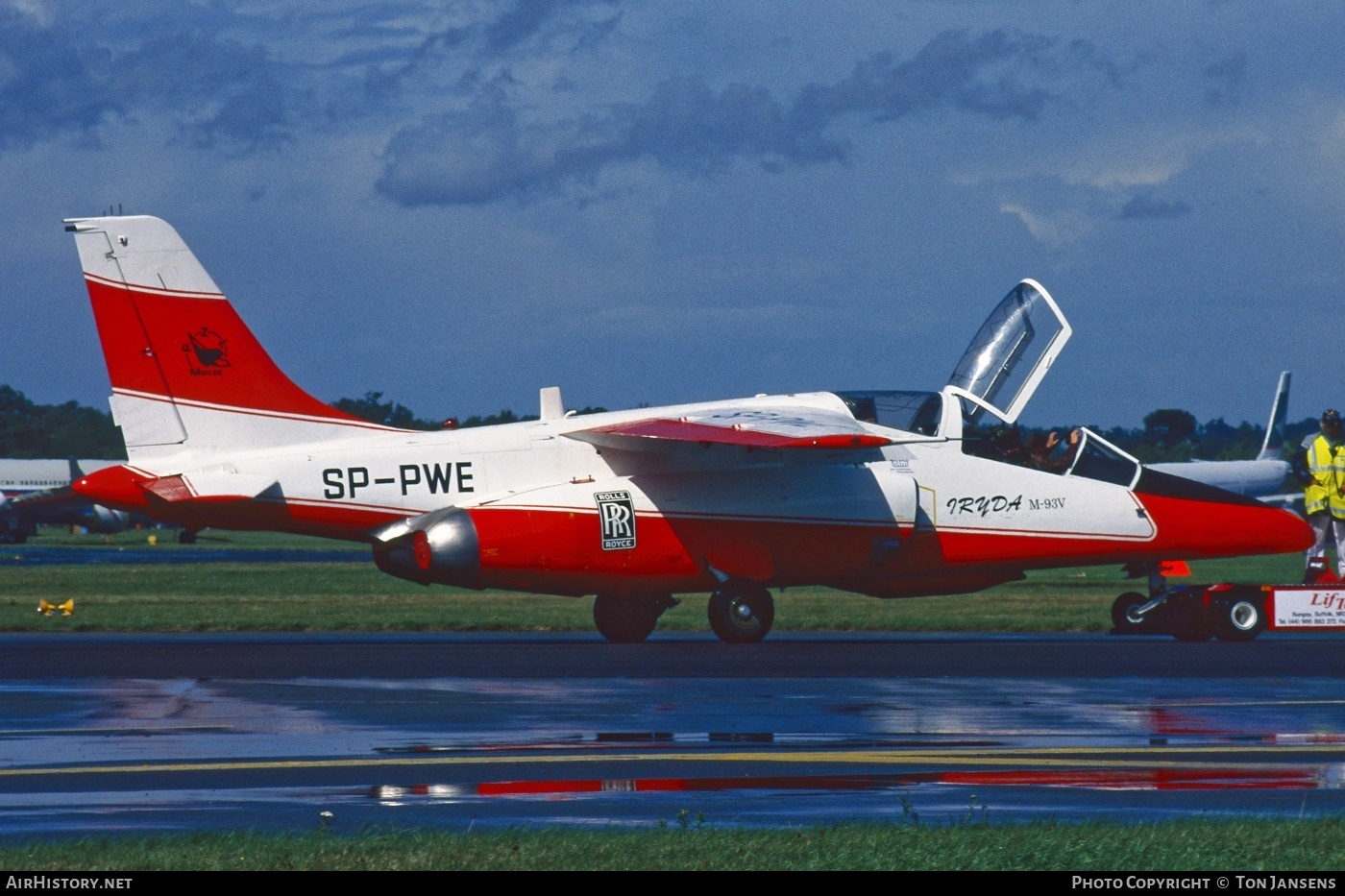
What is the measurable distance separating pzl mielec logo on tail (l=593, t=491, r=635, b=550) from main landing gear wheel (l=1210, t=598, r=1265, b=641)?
721 centimetres

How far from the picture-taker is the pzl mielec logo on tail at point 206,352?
2225 cm

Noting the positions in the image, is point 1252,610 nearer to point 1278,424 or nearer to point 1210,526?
point 1210,526

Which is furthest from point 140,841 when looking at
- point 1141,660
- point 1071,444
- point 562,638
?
point 1071,444

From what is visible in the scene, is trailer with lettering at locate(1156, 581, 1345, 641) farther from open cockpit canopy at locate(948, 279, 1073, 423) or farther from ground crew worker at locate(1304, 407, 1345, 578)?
open cockpit canopy at locate(948, 279, 1073, 423)

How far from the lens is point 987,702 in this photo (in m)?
15.1

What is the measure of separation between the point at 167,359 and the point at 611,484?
548 centimetres

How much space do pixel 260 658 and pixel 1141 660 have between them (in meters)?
9.15

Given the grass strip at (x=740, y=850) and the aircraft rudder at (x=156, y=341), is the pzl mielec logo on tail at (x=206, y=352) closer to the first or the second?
the aircraft rudder at (x=156, y=341)

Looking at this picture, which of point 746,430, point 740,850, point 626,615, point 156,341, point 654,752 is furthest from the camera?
point 626,615

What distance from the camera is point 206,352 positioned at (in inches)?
880

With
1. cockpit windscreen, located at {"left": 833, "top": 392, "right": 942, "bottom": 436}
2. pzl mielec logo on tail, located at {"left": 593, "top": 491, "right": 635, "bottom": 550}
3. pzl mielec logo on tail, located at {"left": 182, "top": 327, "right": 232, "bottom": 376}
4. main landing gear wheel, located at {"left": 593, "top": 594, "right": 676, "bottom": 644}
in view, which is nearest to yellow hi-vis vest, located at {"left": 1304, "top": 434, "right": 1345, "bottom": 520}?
cockpit windscreen, located at {"left": 833, "top": 392, "right": 942, "bottom": 436}

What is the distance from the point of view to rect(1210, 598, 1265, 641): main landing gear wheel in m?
22.5

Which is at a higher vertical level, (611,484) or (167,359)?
(167,359)

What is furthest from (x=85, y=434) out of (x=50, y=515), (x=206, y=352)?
(x=206, y=352)
